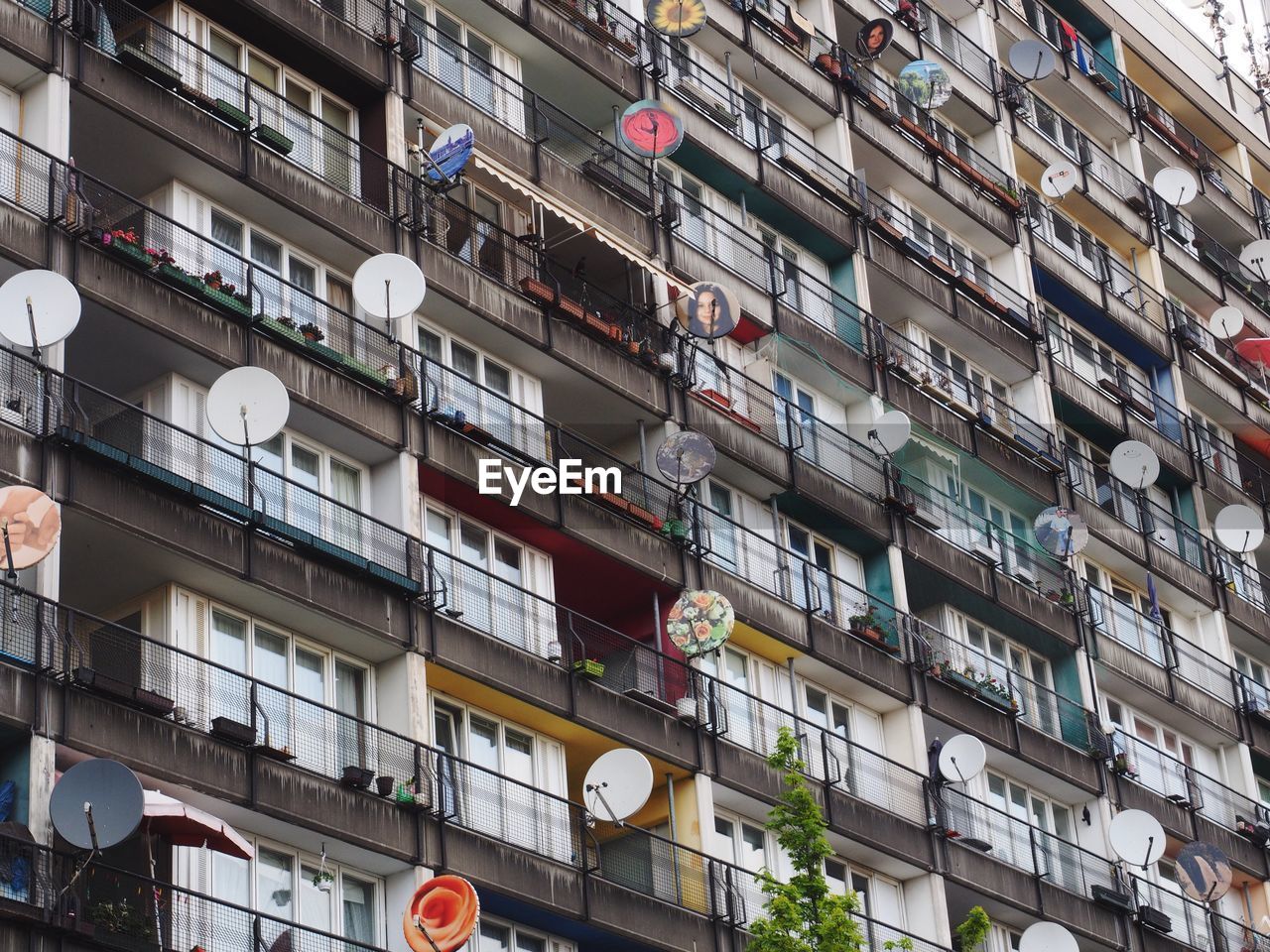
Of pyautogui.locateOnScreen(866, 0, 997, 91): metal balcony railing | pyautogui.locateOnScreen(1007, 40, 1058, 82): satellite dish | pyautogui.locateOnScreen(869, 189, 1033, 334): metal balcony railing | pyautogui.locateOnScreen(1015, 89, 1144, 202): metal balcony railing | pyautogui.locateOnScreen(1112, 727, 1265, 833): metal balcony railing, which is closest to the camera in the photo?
pyautogui.locateOnScreen(1112, 727, 1265, 833): metal balcony railing

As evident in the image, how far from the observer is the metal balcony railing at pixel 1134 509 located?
6194 centimetres

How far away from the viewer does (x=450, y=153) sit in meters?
46.2

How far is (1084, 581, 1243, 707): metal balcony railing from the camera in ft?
196

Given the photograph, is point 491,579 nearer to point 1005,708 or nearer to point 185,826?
point 185,826

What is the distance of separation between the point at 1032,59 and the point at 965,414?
15655mm

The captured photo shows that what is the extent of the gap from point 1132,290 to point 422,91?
28855 millimetres

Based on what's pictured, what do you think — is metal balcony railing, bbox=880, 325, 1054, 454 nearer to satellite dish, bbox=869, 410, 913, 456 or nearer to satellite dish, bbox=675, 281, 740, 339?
satellite dish, bbox=869, 410, 913, 456

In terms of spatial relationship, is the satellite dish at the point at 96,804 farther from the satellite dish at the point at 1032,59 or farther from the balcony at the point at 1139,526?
the satellite dish at the point at 1032,59

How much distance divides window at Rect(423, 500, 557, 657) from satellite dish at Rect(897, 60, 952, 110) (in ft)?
74.2

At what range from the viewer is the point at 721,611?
148ft

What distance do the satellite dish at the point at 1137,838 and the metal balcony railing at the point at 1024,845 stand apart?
91cm

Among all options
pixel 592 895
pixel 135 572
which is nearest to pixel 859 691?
pixel 592 895

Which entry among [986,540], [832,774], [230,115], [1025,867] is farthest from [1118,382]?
[230,115]

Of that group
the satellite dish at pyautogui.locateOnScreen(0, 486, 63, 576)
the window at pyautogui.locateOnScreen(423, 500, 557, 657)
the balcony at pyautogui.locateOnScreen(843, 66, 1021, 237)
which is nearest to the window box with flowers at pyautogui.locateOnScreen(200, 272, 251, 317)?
the window at pyautogui.locateOnScreen(423, 500, 557, 657)
